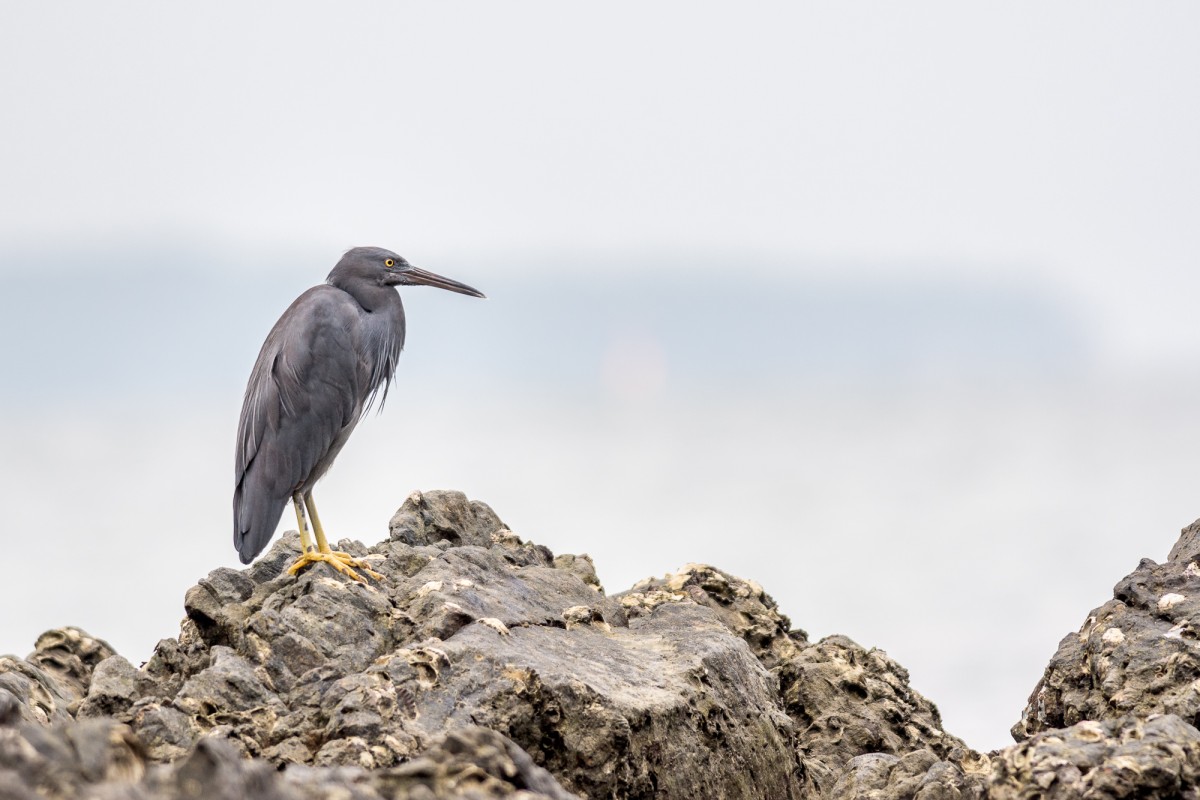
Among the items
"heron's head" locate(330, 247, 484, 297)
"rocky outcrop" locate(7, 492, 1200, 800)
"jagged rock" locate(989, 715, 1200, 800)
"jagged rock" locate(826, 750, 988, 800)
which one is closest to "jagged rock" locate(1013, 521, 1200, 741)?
"rocky outcrop" locate(7, 492, 1200, 800)

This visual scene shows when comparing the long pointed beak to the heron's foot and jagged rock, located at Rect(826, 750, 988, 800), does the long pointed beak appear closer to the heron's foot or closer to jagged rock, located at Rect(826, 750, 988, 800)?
the heron's foot

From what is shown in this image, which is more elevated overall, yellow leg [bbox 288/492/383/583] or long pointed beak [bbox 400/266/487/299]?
long pointed beak [bbox 400/266/487/299]

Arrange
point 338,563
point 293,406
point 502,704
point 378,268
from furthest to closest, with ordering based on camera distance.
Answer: point 378,268 → point 293,406 → point 338,563 → point 502,704

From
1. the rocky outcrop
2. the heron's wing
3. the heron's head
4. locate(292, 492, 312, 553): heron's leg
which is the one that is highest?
the heron's head

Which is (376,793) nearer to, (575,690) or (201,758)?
(201,758)

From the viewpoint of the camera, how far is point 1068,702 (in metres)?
8.59

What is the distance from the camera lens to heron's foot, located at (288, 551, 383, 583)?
28.1ft

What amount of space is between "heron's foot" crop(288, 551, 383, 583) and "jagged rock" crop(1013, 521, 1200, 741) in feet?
15.5

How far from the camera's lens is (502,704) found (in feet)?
24.0

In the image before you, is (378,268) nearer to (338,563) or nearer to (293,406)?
(293,406)

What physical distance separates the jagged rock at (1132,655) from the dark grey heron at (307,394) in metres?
5.30

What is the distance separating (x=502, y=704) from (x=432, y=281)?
4879 mm

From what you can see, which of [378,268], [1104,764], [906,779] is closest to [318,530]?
[378,268]

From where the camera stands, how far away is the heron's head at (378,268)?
35.8 ft
